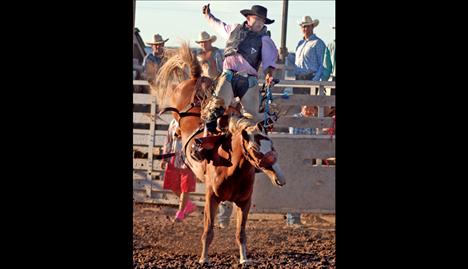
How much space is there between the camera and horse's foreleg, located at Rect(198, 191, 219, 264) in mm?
7898

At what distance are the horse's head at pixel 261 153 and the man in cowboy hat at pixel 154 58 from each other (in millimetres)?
2527

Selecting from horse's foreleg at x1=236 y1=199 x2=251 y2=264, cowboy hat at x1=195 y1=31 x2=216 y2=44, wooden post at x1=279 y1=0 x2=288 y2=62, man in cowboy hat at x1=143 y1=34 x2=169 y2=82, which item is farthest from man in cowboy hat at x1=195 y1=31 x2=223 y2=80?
horse's foreleg at x1=236 y1=199 x2=251 y2=264

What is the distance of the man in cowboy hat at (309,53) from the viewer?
31.6ft

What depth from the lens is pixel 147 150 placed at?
11391mm

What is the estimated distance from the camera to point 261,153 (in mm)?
7434

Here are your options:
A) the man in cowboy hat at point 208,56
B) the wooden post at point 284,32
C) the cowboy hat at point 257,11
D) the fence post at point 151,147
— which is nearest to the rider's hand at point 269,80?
the cowboy hat at point 257,11

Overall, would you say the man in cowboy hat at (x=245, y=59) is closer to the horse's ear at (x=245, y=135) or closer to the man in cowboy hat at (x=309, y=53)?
the horse's ear at (x=245, y=135)

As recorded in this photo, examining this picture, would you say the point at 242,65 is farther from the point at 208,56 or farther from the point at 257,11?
the point at 208,56
